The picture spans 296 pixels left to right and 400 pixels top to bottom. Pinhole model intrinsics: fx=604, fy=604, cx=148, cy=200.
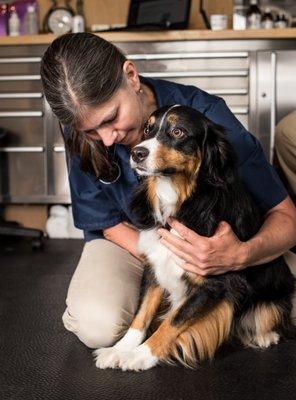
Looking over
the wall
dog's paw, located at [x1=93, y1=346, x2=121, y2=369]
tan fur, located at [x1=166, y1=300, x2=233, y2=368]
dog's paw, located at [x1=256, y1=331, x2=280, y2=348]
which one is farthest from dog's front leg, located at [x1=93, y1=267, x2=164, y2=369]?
the wall

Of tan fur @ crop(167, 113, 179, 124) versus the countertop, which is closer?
tan fur @ crop(167, 113, 179, 124)

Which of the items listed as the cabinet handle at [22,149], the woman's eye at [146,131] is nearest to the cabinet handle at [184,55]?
the cabinet handle at [22,149]

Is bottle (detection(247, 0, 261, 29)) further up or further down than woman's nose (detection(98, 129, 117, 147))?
further up

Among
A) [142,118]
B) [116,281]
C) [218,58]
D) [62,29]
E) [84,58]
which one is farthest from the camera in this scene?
[62,29]

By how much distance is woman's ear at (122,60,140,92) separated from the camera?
1.62 m

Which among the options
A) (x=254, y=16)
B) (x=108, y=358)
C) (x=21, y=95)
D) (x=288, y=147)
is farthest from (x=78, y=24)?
(x=108, y=358)

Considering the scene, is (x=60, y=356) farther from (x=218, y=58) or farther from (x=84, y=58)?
(x=218, y=58)

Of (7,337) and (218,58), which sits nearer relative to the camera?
(7,337)

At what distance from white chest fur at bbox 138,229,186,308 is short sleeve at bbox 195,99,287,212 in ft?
1.03

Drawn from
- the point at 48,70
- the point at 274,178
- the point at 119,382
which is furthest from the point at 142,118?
the point at 119,382

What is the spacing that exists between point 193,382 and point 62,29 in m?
3.01

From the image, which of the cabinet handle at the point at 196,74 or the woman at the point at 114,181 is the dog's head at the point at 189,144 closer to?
the woman at the point at 114,181

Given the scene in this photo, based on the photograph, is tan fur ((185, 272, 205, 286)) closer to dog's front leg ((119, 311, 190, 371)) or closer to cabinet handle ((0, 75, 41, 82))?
dog's front leg ((119, 311, 190, 371))

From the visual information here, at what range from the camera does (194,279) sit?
1.61 metres
